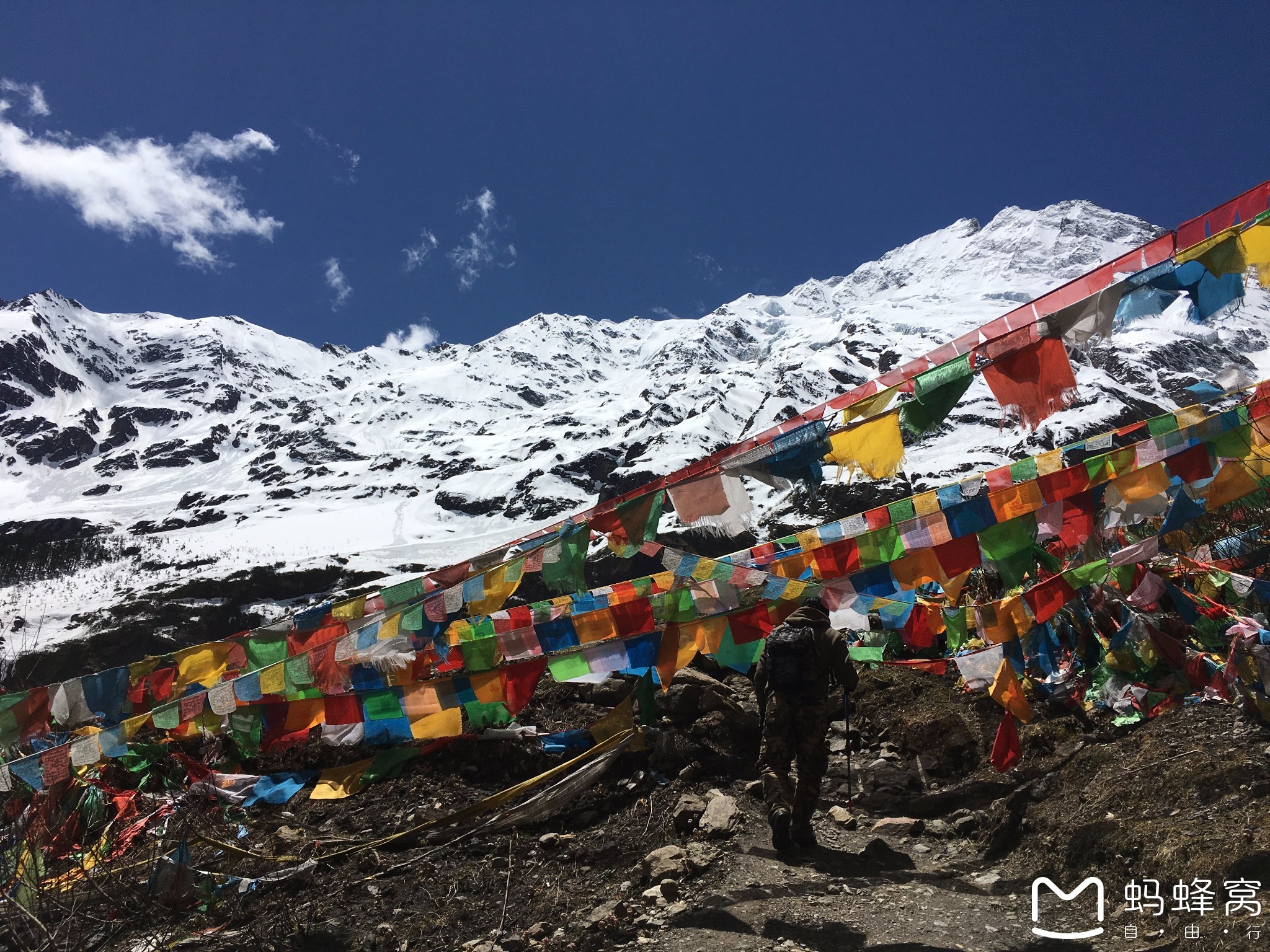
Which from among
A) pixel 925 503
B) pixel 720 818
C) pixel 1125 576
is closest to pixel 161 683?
pixel 720 818

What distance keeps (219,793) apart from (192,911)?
214cm

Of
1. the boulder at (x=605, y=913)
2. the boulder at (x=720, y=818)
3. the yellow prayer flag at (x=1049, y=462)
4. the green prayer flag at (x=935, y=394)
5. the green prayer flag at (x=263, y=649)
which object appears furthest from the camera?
the yellow prayer flag at (x=1049, y=462)

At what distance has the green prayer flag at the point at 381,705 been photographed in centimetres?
675

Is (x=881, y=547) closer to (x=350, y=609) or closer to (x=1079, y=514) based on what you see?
(x=1079, y=514)

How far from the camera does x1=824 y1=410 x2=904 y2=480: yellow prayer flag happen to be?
6.71 meters

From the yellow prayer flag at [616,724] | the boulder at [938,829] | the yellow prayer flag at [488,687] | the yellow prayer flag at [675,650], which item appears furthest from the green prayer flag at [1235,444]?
the yellow prayer flag at [488,687]

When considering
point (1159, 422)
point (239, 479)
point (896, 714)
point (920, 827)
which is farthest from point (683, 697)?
point (239, 479)

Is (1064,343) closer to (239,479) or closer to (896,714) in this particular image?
(896,714)

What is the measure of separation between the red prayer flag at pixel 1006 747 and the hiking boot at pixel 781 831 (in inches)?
85.3

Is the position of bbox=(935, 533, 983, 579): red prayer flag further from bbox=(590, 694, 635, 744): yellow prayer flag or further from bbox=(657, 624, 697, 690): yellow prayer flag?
bbox=(590, 694, 635, 744): yellow prayer flag

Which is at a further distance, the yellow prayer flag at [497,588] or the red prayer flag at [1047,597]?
the yellow prayer flag at [497,588]

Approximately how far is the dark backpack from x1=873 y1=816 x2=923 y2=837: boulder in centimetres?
133

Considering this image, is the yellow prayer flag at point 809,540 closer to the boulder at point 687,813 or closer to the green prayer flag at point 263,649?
the boulder at point 687,813

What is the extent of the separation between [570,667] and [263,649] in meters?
4.62
